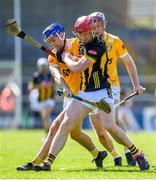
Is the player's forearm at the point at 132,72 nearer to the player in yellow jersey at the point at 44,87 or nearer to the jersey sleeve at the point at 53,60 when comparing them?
the jersey sleeve at the point at 53,60

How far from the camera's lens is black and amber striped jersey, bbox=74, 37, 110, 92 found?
9.81m

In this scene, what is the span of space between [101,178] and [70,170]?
4.30 feet

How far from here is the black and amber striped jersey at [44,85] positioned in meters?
21.0

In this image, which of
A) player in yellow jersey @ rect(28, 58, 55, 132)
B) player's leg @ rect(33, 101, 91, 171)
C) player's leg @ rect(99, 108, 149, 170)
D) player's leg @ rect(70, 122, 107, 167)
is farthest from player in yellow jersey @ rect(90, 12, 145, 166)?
player in yellow jersey @ rect(28, 58, 55, 132)

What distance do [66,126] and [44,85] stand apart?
36.5 ft

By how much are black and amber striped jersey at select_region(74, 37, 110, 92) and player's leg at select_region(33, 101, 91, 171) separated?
28cm

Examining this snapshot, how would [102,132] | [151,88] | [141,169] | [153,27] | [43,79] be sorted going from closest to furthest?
[141,169] → [102,132] → [43,79] → [151,88] → [153,27]

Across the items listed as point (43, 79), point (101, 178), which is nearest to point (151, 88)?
point (43, 79)

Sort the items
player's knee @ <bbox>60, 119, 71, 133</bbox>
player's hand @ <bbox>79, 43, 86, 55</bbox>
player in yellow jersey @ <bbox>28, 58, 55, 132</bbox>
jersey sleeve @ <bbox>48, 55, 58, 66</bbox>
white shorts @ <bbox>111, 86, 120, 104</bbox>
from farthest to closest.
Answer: player in yellow jersey @ <bbox>28, 58, 55, 132</bbox> → white shorts @ <bbox>111, 86, 120, 104</bbox> → jersey sleeve @ <bbox>48, 55, 58, 66</bbox> → player's knee @ <bbox>60, 119, 71, 133</bbox> → player's hand @ <bbox>79, 43, 86, 55</bbox>

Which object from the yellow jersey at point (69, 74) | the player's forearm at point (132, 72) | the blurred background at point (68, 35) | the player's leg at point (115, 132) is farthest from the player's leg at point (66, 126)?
the blurred background at point (68, 35)

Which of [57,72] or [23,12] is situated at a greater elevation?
[23,12]

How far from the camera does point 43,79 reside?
840 inches

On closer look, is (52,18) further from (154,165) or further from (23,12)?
(154,165)

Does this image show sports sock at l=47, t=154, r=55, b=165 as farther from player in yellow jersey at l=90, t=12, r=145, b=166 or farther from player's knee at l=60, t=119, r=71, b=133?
player in yellow jersey at l=90, t=12, r=145, b=166
